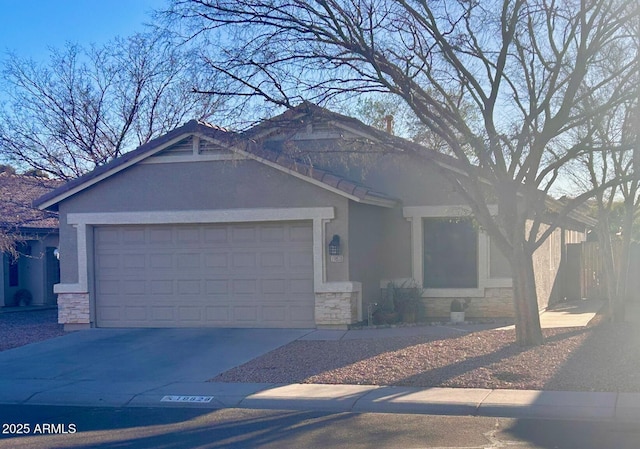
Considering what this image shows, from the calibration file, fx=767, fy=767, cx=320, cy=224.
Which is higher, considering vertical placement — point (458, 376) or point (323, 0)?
point (323, 0)

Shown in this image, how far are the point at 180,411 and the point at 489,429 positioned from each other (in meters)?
3.89

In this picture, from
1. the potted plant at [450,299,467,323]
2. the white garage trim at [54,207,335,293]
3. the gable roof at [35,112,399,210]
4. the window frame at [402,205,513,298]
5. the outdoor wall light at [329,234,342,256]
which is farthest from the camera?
the window frame at [402,205,513,298]

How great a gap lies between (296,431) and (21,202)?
16.4 m

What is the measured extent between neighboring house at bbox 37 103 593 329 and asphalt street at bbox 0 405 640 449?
657 cm

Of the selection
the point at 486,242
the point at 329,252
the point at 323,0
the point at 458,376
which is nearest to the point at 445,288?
the point at 486,242

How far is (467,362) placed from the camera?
38.2ft

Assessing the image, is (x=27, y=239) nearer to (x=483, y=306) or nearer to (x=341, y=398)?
(x=483, y=306)

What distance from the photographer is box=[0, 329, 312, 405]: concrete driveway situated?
11.1 metres

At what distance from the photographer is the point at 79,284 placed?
16.9m

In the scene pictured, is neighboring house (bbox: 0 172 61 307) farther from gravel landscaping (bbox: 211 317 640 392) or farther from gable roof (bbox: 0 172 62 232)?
gravel landscaping (bbox: 211 317 640 392)

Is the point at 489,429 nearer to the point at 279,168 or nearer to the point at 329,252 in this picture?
the point at 329,252

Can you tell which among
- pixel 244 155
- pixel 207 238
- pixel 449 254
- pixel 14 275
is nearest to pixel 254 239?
pixel 207 238

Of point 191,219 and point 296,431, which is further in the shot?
point 191,219

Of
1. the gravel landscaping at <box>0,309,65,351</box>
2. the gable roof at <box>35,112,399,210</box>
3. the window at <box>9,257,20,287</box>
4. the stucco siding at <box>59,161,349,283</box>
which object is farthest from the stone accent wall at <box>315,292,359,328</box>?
the window at <box>9,257,20,287</box>
